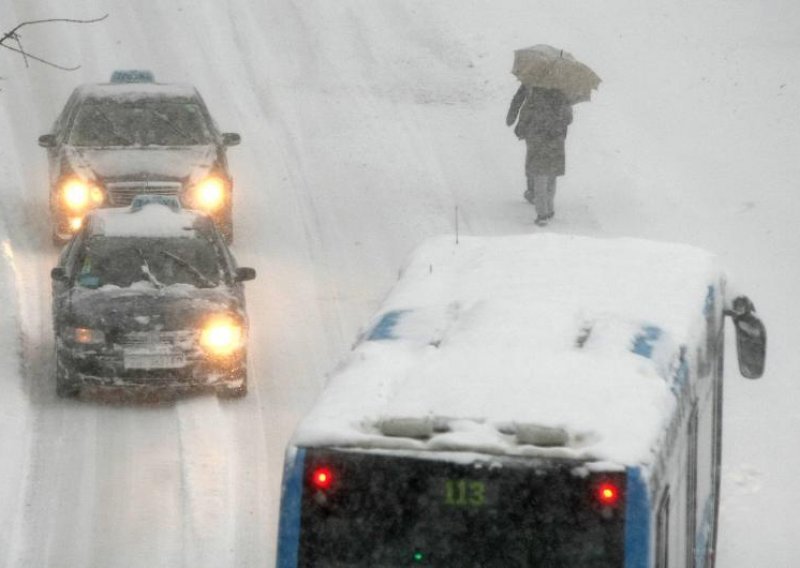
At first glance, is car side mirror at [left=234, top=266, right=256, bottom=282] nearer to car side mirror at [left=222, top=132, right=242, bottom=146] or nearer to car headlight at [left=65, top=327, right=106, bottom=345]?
car headlight at [left=65, top=327, right=106, bottom=345]

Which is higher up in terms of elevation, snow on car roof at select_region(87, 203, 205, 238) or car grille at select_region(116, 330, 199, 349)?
snow on car roof at select_region(87, 203, 205, 238)

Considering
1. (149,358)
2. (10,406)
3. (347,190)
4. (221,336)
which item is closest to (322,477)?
(149,358)

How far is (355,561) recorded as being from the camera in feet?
23.2

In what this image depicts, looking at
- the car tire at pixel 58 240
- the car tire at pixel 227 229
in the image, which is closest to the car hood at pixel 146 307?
the car tire at pixel 58 240

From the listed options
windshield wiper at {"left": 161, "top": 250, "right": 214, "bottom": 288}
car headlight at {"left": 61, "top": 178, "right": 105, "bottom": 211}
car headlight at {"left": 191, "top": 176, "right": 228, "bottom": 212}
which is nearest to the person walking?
car headlight at {"left": 191, "top": 176, "right": 228, "bottom": 212}

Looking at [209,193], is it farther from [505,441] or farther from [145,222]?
[505,441]

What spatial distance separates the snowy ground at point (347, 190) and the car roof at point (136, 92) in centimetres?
166

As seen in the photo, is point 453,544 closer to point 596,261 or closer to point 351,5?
point 596,261

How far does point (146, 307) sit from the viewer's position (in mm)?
16156

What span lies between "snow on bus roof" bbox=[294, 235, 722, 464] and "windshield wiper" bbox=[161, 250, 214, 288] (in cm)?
680

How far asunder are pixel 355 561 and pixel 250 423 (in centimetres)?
882

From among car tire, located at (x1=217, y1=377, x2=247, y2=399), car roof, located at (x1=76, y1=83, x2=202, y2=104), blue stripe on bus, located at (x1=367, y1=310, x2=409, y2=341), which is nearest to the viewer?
blue stripe on bus, located at (x1=367, y1=310, x2=409, y2=341)

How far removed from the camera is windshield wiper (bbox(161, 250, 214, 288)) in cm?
1664

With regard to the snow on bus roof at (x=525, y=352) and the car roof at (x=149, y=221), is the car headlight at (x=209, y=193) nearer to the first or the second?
the car roof at (x=149, y=221)
